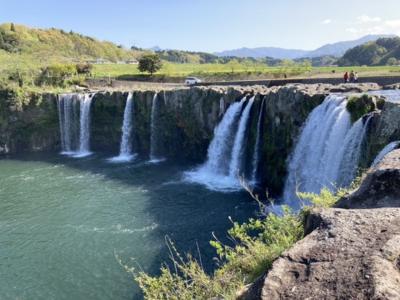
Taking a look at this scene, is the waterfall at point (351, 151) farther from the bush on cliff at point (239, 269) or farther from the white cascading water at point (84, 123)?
the white cascading water at point (84, 123)

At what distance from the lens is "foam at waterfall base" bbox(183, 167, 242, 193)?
2817cm

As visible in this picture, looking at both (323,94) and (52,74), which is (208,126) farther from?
(52,74)

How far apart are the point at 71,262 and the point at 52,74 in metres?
41.8

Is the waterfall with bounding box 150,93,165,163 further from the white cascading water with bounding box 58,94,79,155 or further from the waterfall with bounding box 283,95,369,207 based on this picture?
the waterfall with bounding box 283,95,369,207

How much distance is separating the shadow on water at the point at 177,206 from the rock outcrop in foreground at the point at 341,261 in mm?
10687

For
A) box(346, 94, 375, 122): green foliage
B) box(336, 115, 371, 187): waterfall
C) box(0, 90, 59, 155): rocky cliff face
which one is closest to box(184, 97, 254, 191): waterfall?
box(346, 94, 375, 122): green foliage

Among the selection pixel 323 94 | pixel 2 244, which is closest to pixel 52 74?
pixel 2 244

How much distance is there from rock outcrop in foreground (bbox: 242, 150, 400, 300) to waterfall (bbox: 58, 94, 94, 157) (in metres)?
38.5

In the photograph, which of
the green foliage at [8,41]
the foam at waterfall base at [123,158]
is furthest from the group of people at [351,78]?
the green foliage at [8,41]

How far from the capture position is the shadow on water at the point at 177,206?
19344 millimetres

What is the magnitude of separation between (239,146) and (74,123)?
20867 millimetres

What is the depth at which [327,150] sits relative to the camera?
20.8m

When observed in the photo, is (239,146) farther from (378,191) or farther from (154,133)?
(378,191)

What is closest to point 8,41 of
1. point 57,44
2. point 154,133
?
point 57,44
